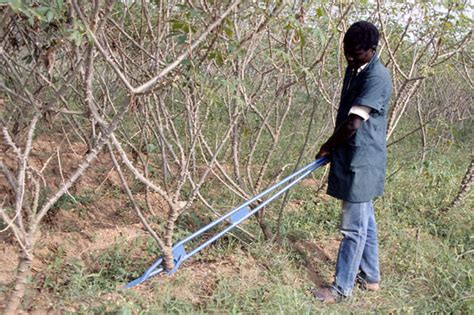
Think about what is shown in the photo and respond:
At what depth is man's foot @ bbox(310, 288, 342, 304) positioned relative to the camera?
2.89 meters

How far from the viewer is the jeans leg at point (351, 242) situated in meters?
2.87

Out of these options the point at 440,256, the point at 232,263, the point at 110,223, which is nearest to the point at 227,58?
the point at 232,263

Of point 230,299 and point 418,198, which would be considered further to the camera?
point 418,198

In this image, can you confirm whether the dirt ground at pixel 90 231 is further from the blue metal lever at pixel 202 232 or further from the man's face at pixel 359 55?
the man's face at pixel 359 55

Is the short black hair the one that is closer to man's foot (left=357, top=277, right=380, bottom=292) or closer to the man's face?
the man's face

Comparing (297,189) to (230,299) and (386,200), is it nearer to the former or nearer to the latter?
(386,200)

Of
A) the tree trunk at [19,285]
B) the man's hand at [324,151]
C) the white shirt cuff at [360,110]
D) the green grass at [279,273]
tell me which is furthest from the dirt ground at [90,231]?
the white shirt cuff at [360,110]

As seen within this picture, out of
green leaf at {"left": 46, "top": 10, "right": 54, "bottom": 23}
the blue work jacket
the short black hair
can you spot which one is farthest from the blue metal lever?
green leaf at {"left": 46, "top": 10, "right": 54, "bottom": 23}

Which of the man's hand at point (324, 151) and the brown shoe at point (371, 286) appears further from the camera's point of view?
the brown shoe at point (371, 286)

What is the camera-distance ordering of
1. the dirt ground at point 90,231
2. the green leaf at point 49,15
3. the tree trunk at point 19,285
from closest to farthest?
the green leaf at point 49,15 < the tree trunk at point 19,285 < the dirt ground at point 90,231

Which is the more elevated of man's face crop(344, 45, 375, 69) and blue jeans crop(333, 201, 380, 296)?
man's face crop(344, 45, 375, 69)

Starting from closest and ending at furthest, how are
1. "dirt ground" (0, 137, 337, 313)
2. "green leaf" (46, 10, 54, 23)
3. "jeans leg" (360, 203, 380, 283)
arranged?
1. "green leaf" (46, 10, 54, 23)
2. "dirt ground" (0, 137, 337, 313)
3. "jeans leg" (360, 203, 380, 283)

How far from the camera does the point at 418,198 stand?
4.69 meters

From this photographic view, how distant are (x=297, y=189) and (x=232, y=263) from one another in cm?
169
